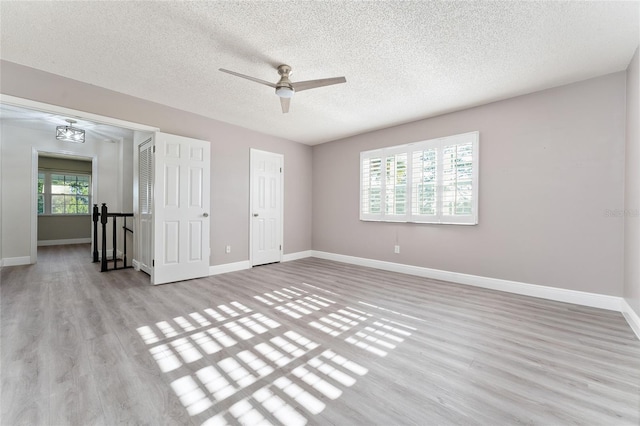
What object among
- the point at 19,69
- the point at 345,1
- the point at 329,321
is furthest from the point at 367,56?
the point at 19,69

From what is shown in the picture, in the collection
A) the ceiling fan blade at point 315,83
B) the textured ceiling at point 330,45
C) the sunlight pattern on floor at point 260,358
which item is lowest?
the sunlight pattern on floor at point 260,358

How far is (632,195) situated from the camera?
2559 mm

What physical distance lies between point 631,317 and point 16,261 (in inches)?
361

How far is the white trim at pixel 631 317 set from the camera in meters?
2.30

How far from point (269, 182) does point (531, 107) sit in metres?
4.38

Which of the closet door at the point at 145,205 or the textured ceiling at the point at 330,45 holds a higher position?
the textured ceiling at the point at 330,45

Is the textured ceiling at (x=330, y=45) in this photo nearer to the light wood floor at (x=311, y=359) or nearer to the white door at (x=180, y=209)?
the white door at (x=180, y=209)

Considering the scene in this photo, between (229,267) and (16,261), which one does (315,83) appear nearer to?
(229,267)

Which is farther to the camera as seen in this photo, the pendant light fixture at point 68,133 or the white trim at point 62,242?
the white trim at point 62,242

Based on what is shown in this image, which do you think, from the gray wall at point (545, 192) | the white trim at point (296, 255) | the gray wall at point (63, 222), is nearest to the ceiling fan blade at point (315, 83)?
the gray wall at point (545, 192)

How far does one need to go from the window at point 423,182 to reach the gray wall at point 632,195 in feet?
4.69

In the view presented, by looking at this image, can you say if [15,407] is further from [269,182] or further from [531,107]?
[531,107]

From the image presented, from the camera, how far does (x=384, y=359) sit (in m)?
1.91

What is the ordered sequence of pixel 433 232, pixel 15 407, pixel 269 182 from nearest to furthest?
pixel 15 407 < pixel 433 232 < pixel 269 182
